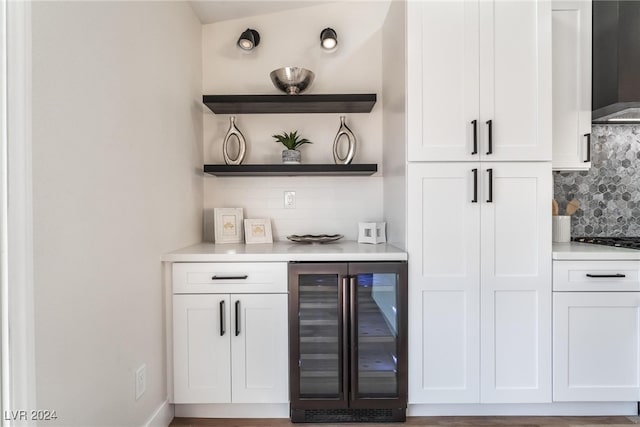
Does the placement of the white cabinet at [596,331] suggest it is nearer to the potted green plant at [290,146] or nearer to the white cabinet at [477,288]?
the white cabinet at [477,288]

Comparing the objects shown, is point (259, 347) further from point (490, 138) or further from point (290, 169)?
point (490, 138)

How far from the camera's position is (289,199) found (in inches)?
93.3

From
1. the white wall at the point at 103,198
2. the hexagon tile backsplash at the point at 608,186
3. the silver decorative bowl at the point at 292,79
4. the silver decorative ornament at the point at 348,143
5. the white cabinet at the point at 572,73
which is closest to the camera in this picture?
the white wall at the point at 103,198

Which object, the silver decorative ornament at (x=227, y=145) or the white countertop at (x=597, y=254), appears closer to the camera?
the white countertop at (x=597, y=254)

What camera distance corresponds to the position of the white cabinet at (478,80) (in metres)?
1.74

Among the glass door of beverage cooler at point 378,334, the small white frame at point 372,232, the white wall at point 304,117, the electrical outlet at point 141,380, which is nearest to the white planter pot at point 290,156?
the white wall at point 304,117

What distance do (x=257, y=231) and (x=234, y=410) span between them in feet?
3.41

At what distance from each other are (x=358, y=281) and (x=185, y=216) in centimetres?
109

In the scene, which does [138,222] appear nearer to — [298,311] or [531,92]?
[298,311]

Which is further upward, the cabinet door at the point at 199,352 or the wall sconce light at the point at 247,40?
the wall sconce light at the point at 247,40

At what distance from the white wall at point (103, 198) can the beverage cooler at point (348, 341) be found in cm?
70

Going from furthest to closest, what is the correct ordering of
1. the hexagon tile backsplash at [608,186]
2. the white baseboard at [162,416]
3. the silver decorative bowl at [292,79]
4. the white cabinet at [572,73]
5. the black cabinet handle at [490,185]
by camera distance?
the hexagon tile backsplash at [608,186], the silver decorative bowl at [292,79], the white cabinet at [572,73], the black cabinet handle at [490,185], the white baseboard at [162,416]

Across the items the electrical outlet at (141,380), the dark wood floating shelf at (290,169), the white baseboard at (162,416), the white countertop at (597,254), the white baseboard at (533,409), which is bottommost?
the white baseboard at (533,409)

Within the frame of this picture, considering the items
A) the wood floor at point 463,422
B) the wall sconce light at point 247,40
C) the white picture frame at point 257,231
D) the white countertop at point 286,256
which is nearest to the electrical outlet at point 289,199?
the white picture frame at point 257,231
